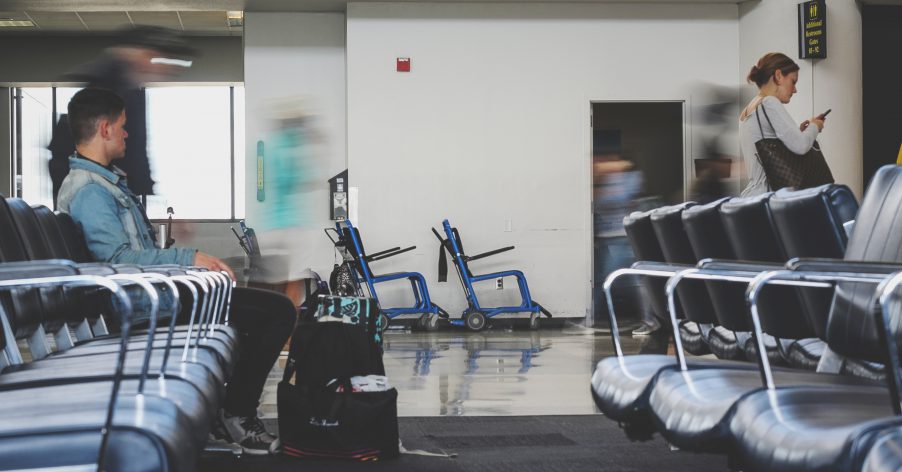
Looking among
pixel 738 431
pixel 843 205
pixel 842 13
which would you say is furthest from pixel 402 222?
pixel 738 431

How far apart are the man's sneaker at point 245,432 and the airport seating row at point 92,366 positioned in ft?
1.22

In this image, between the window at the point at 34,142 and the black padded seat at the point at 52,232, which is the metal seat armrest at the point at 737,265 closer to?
the black padded seat at the point at 52,232

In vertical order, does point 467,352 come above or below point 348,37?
below

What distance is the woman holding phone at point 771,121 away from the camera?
4.20m

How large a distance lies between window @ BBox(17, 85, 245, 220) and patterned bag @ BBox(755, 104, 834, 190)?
1105 cm

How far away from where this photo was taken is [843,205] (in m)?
2.24

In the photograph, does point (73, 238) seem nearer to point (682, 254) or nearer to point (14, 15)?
point (682, 254)

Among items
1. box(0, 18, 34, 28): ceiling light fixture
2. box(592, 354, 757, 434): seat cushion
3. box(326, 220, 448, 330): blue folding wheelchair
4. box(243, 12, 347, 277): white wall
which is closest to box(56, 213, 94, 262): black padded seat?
box(592, 354, 757, 434): seat cushion

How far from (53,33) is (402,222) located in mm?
6208

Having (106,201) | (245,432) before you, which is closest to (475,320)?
(245,432)

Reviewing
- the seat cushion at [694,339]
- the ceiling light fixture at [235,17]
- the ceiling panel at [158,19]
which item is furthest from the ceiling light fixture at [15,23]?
the seat cushion at [694,339]

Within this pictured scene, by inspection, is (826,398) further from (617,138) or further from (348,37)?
(617,138)

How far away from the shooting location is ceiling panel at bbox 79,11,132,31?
1147cm

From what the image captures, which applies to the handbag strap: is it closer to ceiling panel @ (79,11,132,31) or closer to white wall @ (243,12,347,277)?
white wall @ (243,12,347,277)
